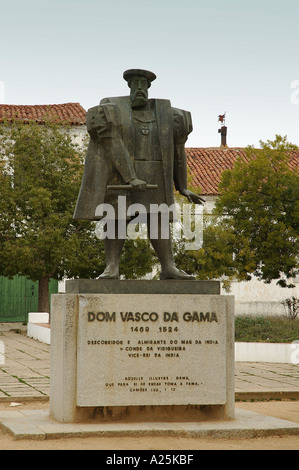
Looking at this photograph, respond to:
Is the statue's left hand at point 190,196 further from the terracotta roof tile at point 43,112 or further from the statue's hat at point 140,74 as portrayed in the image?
the terracotta roof tile at point 43,112

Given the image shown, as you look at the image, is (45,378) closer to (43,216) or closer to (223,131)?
(43,216)

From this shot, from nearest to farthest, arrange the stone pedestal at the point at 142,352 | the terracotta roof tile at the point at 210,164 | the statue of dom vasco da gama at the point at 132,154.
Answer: the stone pedestal at the point at 142,352 → the statue of dom vasco da gama at the point at 132,154 → the terracotta roof tile at the point at 210,164

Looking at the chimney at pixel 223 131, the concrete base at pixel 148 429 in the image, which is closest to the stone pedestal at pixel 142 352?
the concrete base at pixel 148 429

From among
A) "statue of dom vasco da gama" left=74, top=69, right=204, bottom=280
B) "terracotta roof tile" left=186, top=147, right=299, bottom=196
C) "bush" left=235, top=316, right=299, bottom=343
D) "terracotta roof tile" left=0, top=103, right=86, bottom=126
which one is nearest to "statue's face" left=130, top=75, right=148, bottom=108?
"statue of dom vasco da gama" left=74, top=69, right=204, bottom=280

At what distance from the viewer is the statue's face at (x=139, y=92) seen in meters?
6.92

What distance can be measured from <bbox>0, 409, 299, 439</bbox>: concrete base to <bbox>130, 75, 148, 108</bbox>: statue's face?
9.69ft

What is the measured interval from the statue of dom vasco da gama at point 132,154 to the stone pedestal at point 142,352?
372 millimetres

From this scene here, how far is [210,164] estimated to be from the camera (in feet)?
99.6

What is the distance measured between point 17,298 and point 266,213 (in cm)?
903

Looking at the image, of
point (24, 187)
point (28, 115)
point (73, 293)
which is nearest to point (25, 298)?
point (24, 187)

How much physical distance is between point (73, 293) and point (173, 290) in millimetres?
915

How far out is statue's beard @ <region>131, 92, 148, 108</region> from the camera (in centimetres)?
692

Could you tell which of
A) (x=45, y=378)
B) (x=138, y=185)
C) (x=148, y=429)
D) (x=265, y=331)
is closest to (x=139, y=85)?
(x=138, y=185)

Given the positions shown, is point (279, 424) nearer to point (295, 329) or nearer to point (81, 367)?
point (81, 367)
